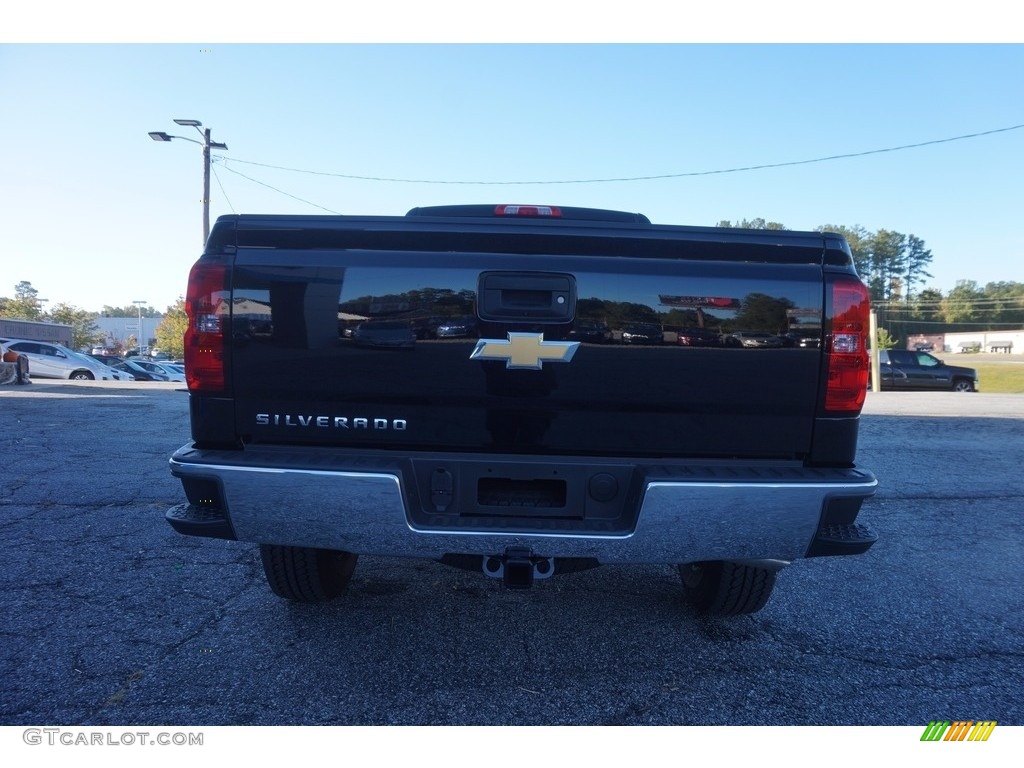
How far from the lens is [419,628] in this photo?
310cm

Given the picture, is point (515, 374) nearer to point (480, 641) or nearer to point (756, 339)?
point (756, 339)

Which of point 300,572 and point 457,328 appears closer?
point 457,328

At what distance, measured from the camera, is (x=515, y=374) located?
2.42m

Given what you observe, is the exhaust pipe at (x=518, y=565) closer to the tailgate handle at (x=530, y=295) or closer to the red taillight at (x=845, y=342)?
the tailgate handle at (x=530, y=295)

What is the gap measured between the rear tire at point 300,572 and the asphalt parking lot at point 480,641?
0.13 m

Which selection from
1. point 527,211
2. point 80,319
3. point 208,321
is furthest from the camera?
point 80,319

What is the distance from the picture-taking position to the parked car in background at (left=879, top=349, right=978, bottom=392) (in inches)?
967

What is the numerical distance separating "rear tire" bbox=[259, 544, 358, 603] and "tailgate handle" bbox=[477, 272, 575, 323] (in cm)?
140

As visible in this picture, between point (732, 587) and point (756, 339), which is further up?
point (756, 339)

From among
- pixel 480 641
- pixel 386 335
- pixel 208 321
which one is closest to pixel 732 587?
pixel 480 641

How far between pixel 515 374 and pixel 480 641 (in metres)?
1.34

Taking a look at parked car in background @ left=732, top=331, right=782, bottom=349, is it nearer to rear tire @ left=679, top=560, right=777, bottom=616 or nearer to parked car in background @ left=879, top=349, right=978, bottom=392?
rear tire @ left=679, top=560, right=777, bottom=616

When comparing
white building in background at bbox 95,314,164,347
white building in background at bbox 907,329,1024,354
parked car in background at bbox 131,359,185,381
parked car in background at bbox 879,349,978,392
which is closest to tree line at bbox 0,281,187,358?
white building in background at bbox 95,314,164,347

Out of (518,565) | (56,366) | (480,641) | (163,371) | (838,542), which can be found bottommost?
(163,371)
